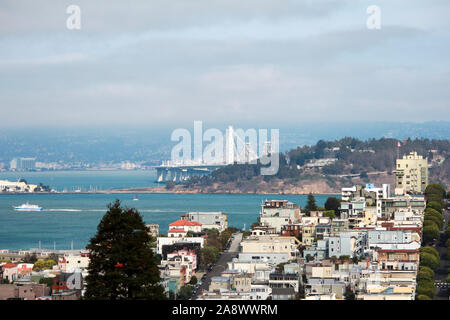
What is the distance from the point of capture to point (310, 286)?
12961mm

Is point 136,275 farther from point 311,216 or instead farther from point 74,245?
point 74,245

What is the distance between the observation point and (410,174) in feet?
88.1

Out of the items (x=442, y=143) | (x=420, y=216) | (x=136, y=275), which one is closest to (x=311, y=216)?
(x=420, y=216)

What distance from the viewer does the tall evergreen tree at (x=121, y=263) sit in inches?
178

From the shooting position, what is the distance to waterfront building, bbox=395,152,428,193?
2662cm

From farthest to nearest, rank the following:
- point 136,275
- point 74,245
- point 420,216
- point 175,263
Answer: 1. point 74,245
2. point 420,216
3. point 175,263
4. point 136,275

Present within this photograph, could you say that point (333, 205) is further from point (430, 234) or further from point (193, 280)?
point (193, 280)

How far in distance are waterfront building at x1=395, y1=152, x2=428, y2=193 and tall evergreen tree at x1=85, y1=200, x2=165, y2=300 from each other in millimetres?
22210

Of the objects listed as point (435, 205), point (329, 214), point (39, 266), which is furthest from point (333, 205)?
point (39, 266)

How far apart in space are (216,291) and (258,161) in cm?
6324

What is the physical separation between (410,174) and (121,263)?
22918 millimetres

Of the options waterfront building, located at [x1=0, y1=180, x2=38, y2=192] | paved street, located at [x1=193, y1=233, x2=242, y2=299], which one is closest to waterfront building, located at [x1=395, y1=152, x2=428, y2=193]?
paved street, located at [x1=193, y1=233, x2=242, y2=299]

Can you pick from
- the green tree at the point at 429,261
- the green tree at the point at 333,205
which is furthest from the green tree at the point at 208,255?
the green tree at the point at 333,205
